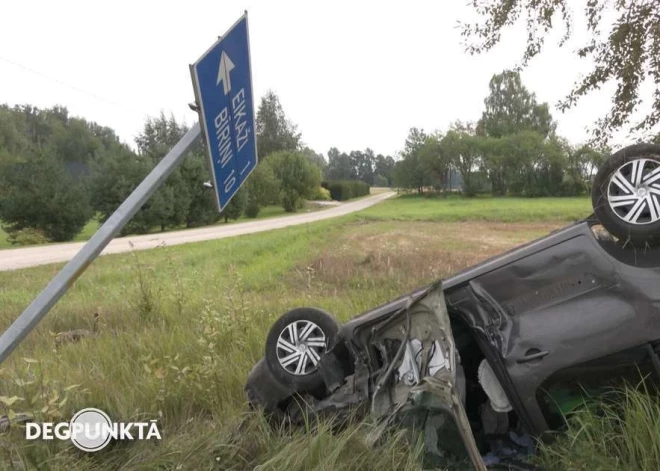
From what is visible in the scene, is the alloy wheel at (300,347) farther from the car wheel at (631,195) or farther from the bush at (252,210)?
the bush at (252,210)

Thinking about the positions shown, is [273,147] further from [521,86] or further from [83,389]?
[83,389]

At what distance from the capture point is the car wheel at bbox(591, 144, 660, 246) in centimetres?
234

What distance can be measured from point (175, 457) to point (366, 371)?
1.09 meters

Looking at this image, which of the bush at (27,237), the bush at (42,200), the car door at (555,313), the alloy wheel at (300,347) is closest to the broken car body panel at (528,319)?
the car door at (555,313)

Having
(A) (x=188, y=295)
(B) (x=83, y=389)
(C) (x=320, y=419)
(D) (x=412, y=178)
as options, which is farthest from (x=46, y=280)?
(D) (x=412, y=178)

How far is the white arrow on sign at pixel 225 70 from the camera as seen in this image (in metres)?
2.16

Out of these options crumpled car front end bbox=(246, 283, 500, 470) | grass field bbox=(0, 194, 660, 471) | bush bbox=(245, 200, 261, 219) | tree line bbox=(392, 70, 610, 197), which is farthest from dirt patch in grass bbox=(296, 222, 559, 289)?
tree line bbox=(392, 70, 610, 197)

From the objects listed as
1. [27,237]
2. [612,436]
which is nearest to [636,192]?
[612,436]

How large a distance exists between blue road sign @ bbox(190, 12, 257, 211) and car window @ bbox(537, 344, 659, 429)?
1.83 metres

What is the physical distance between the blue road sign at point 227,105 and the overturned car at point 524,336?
112 centimetres

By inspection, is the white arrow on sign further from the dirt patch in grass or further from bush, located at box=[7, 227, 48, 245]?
bush, located at box=[7, 227, 48, 245]

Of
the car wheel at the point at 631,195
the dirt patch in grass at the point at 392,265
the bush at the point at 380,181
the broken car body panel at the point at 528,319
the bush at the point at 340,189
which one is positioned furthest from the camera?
the bush at the point at 380,181

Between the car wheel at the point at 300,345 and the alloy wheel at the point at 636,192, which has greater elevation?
the alloy wheel at the point at 636,192

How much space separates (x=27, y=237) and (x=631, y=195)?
95.2 feet
